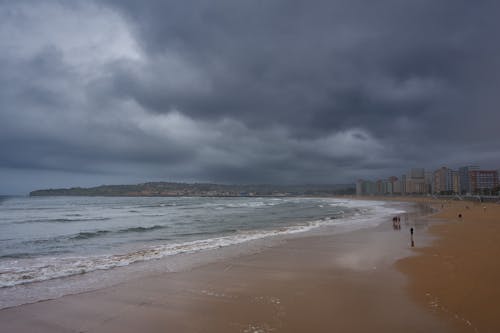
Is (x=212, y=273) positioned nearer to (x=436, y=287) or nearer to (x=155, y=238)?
(x=436, y=287)

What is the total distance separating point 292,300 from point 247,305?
1103 millimetres

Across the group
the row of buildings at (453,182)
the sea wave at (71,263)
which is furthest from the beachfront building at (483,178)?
the sea wave at (71,263)

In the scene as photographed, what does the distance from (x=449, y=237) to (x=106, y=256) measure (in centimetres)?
1830

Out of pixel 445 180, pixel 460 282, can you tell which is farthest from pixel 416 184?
pixel 460 282

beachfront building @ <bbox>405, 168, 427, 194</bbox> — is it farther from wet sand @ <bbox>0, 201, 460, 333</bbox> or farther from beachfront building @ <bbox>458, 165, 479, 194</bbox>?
wet sand @ <bbox>0, 201, 460, 333</bbox>

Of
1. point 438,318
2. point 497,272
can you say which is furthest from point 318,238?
point 438,318

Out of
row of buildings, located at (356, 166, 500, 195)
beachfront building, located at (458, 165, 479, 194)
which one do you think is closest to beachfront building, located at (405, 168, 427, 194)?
row of buildings, located at (356, 166, 500, 195)

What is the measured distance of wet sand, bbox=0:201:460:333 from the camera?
226 inches

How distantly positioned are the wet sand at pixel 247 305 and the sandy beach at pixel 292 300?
0.07 feet

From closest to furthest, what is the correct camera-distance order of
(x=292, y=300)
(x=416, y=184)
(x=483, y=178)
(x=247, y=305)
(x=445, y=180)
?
(x=247, y=305) < (x=292, y=300) < (x=483, y=178) < (x=445, y=180) < (x=416, y=184)

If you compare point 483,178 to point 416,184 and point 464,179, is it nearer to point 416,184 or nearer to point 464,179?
point 464,179

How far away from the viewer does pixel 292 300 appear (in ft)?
23.2

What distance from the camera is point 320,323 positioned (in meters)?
5.77

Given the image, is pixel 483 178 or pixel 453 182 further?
pixel 453 182
